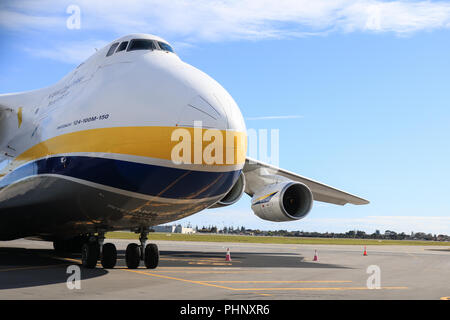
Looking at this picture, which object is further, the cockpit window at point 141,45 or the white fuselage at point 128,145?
the cockpit window at point 141,45

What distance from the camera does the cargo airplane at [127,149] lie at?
8.90 meters

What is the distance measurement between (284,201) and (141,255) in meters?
5.90

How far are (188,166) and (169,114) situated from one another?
96 centimetres

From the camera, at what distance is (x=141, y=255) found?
39.5ft

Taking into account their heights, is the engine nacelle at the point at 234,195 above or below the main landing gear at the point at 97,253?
above

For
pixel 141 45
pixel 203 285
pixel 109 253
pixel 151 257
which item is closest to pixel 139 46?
pixel 141 45

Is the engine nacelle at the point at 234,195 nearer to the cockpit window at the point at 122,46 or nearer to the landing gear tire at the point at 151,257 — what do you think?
the landing gear tire at the point at 151,257

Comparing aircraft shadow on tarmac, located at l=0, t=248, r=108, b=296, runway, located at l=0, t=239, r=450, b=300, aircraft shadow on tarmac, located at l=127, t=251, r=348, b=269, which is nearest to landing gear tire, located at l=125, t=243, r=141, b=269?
runway, located at l=0, t=239, r=450, b=300

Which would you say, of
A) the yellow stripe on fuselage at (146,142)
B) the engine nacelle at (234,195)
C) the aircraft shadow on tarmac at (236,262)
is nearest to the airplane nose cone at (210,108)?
the yellow stripe on fuselage at (146,142)

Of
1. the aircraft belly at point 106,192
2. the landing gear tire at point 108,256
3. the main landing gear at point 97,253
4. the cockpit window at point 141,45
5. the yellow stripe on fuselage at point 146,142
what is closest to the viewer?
the yellow stripe on fuselage at point 146,142

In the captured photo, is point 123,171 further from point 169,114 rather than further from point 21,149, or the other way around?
point 21,149

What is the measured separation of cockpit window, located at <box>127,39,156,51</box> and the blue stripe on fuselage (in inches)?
108

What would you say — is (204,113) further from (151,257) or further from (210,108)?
(151,257)

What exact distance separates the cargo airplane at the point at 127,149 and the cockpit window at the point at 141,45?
2 cm
